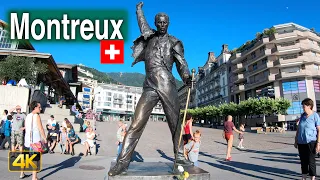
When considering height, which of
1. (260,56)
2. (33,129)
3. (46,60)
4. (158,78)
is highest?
(260,56)

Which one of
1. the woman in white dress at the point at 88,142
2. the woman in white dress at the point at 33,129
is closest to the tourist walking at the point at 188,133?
the woman in white dress at the point at 33,129

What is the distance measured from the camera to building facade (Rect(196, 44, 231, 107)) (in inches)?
2731

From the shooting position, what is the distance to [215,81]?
7662 centimetres

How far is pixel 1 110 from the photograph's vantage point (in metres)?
14.4

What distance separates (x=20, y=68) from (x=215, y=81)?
215 feet

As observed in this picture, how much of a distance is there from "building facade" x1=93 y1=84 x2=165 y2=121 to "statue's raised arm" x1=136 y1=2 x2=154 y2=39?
10110 centimetres

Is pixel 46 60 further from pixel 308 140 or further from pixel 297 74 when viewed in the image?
pixel 297 74

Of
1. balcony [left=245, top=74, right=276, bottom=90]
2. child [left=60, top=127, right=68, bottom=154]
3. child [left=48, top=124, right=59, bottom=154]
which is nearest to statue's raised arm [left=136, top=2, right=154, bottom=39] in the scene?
child [left=60, top=127, right=68, bottom=154]

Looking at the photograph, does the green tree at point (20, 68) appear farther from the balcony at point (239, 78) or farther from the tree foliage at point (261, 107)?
the balcony at point (239, 78)

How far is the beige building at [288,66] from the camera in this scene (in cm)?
4353

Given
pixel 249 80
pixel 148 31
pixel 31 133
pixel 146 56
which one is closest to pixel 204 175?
pixel 146 56

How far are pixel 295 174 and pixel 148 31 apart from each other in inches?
220

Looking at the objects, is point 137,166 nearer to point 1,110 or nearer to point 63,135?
point 63,135

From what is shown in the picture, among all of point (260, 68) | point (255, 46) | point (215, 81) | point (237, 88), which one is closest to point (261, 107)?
point (260, 68)
